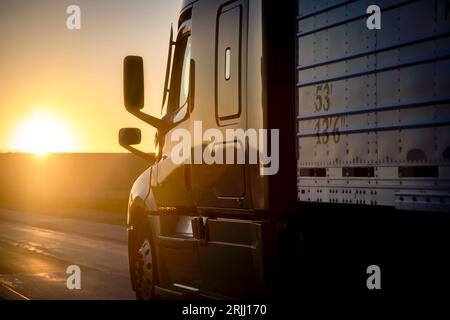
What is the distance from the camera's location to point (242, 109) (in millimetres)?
6445

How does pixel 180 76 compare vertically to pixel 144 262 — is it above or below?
above

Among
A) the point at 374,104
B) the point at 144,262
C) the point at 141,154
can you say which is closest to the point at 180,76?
the point at 141,154

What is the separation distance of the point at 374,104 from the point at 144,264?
4.01 m

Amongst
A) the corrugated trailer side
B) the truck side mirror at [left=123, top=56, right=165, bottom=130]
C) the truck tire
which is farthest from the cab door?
the corrugated trailer side

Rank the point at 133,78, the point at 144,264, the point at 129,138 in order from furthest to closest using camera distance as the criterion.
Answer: the point at 144,264 < the point at 129,138 < the point at 133,78

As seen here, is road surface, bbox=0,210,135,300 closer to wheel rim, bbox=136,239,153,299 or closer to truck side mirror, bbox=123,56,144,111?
wheel rim, bbox=136,239,153,299

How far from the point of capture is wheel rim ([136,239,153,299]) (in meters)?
8.41

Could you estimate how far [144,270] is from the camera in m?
8.58

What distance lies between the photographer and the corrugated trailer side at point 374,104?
184 inches

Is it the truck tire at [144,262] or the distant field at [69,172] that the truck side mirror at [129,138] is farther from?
the distant field at [69,172]

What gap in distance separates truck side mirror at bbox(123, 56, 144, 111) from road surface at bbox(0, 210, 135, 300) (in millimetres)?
4066

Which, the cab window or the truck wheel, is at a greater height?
the cab window

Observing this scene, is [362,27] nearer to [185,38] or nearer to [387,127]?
[387,127]

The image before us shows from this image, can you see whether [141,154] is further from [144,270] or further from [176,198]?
[144,270]
